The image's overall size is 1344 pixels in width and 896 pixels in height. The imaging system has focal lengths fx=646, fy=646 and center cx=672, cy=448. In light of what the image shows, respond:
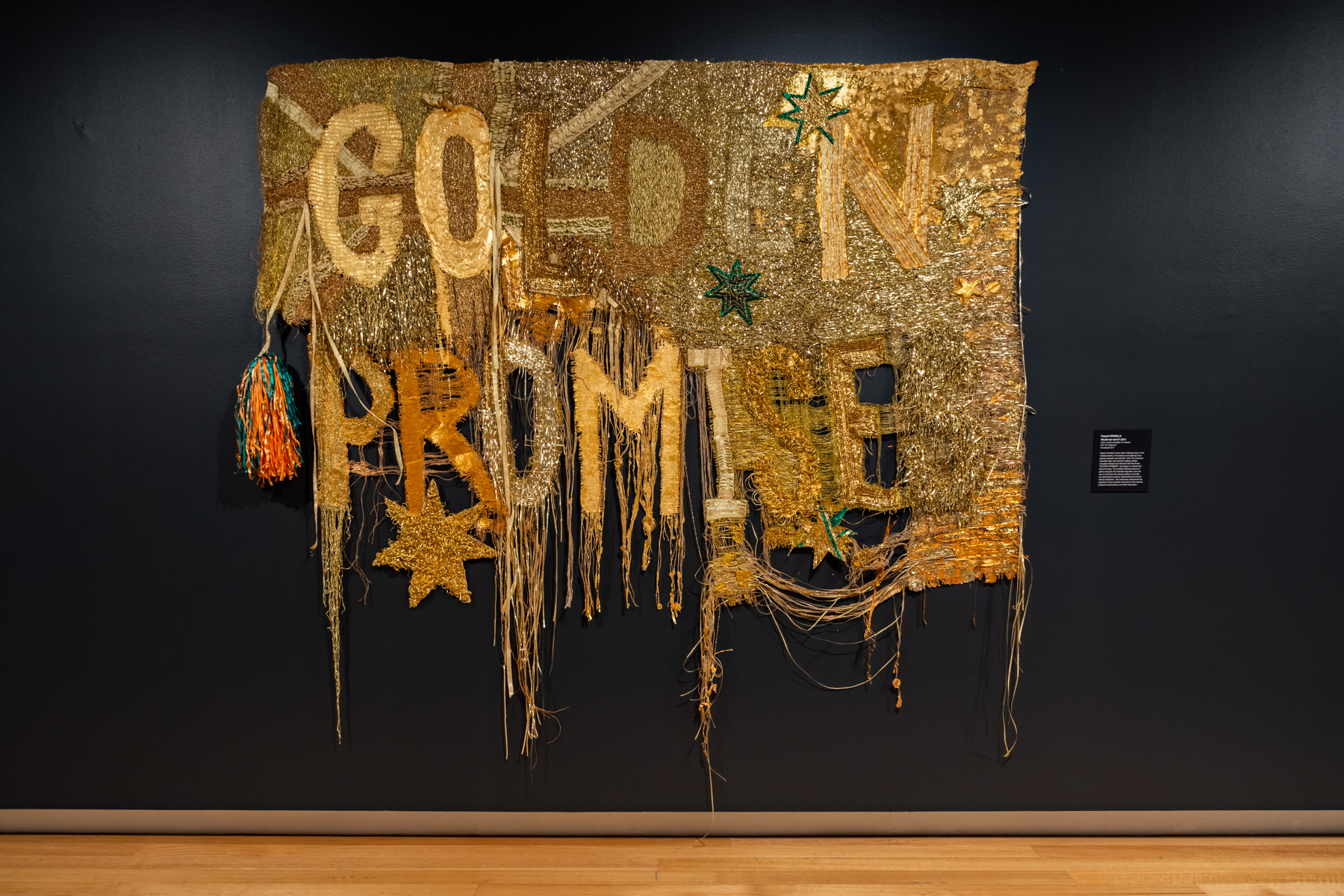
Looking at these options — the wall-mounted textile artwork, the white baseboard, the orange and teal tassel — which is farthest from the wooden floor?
the orange and teal tassel

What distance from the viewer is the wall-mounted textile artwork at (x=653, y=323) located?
4.38 feet

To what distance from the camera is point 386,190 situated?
1350 mm

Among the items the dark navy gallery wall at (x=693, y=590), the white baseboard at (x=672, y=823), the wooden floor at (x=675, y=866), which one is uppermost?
the dark navy gallery wall at (x=693, y=590)

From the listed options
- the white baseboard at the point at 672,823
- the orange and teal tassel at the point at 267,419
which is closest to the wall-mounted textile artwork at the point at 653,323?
the orange and teal tassel at the point at 267,419

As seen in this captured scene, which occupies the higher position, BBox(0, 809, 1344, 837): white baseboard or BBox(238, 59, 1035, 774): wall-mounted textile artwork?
BBox(238, 59, 1035, 774): wall-mounted textile artwork

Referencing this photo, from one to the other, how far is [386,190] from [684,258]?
2.09 ft

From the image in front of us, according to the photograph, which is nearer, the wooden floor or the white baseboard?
the wooden floor

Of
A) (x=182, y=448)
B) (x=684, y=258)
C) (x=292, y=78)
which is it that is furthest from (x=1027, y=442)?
(x=182, y=448)

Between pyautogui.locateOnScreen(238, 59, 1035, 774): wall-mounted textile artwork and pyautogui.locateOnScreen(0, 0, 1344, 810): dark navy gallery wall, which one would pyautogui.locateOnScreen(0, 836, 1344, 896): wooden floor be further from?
pyautogui.locateOnScreen(238, 59, 1035, 774): wall-mounted textile artwork

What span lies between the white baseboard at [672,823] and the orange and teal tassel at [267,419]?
80 centimetres

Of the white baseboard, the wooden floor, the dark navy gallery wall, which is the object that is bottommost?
the wooden floor

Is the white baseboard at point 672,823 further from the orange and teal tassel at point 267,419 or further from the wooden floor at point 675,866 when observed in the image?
the orange and teal tassel at point 267,419

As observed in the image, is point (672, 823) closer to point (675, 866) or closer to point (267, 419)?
point (675, 866)

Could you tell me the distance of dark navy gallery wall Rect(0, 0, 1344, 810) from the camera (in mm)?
1377
